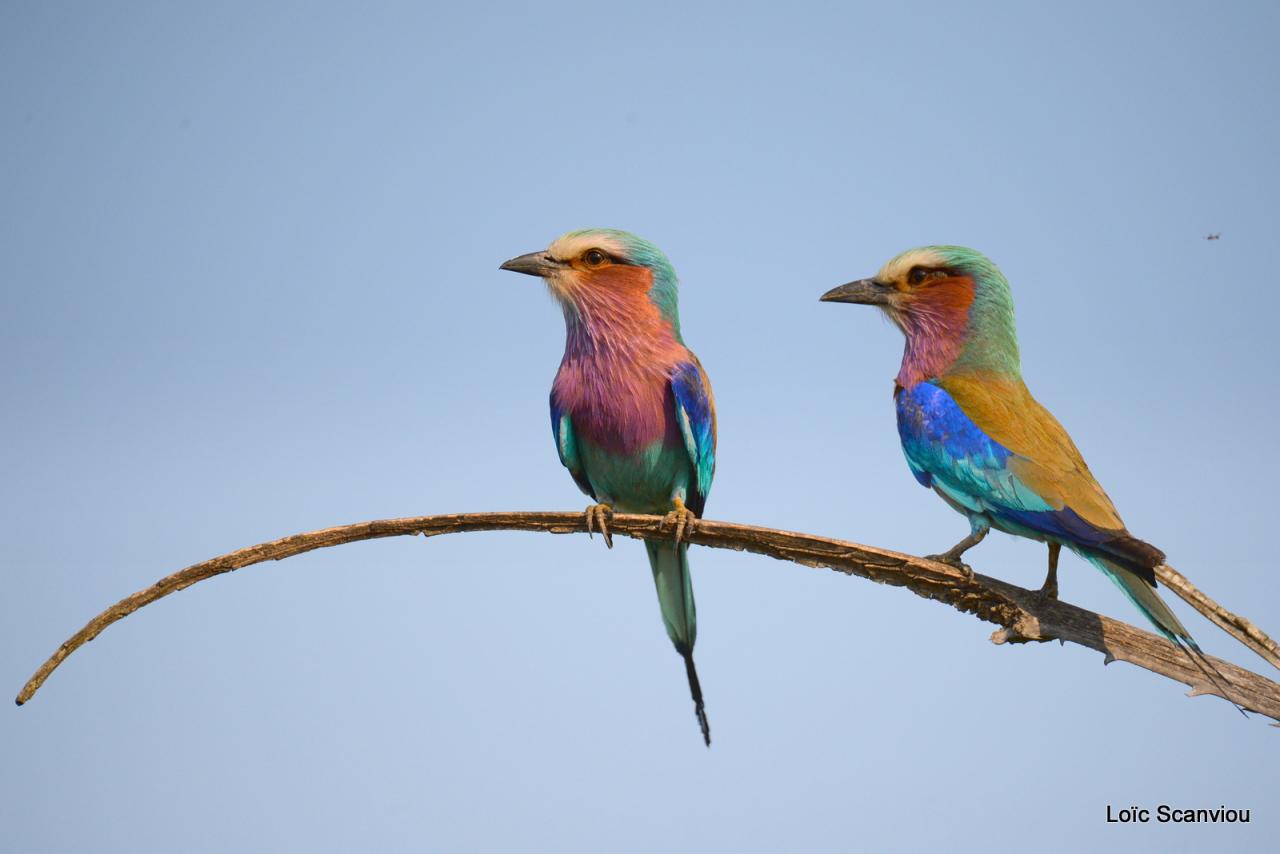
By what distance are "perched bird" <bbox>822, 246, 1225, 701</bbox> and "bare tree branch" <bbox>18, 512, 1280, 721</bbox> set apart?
103 millimetres

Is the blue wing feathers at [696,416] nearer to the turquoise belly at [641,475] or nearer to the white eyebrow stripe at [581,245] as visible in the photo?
the turquoise belly at [641,475]

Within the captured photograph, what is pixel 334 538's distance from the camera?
136 inches

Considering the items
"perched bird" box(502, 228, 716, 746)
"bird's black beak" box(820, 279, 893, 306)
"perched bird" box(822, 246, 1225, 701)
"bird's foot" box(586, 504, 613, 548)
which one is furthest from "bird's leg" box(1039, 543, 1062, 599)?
"bird's foot" box(586, 504, 613, 548)

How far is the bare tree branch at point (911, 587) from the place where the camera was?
3.37 m

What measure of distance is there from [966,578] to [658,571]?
1261 mm

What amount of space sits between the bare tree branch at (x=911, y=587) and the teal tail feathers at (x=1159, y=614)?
2 centimetres

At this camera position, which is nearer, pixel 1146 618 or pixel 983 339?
pixel 1146 618

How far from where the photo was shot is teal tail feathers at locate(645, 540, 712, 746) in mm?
4438

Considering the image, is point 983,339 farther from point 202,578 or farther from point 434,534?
point 202,578

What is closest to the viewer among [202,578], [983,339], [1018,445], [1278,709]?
[202,578]

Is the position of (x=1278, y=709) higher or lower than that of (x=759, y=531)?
lower

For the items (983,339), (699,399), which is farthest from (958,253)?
(699,399)

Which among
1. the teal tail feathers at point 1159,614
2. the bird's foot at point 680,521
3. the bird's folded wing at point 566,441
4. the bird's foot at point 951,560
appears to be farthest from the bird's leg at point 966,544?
the bird's folded wing at point 566,441

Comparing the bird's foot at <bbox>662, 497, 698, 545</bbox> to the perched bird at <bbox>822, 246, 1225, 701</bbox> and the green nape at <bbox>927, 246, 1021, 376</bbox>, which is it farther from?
the green nape at <bbox>927, 246, 1021, 376</bbox>
